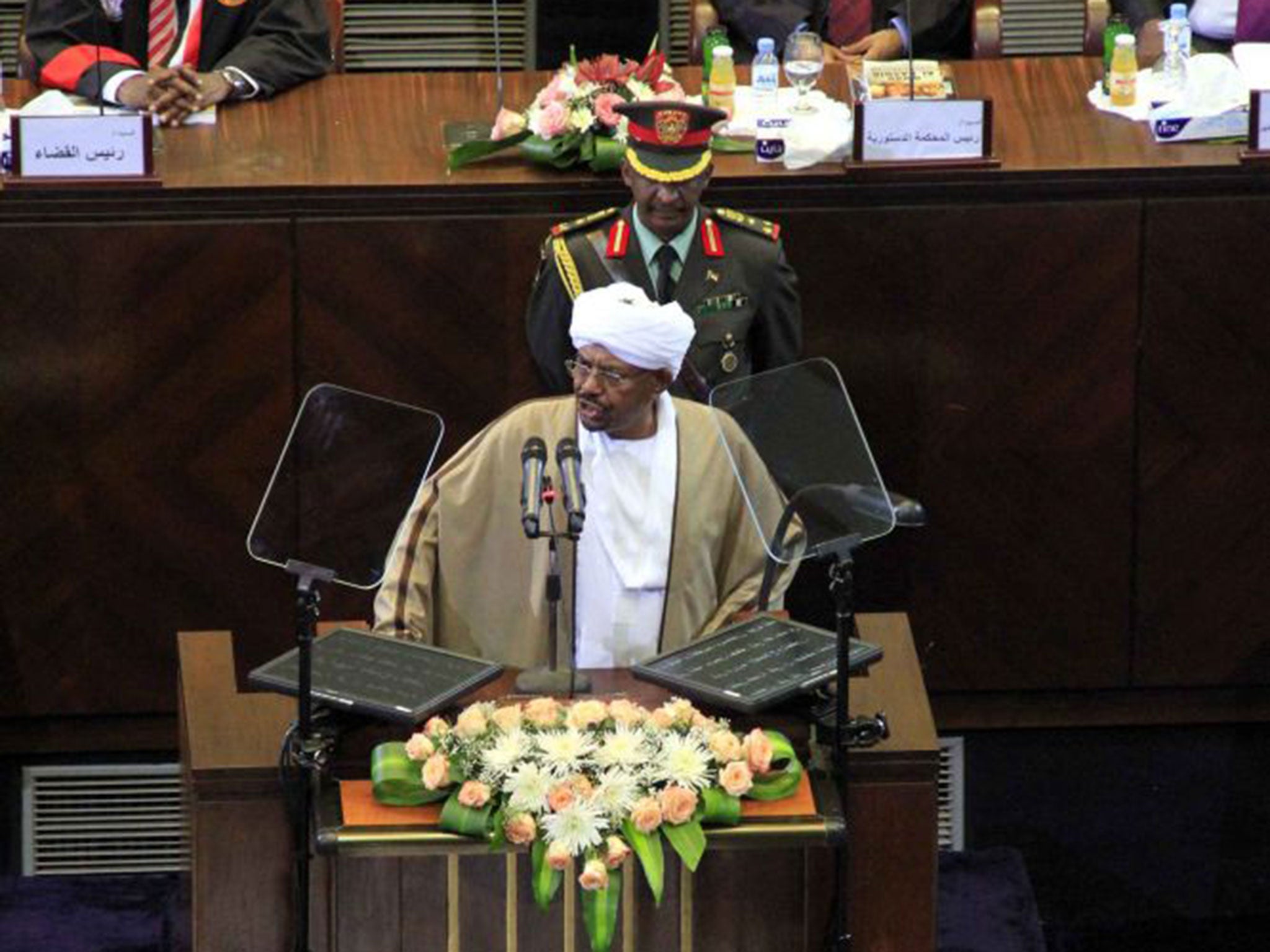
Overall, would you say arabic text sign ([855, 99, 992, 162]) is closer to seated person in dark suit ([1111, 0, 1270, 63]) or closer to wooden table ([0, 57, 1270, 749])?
wooden table ([0, 57, 1270, 749])

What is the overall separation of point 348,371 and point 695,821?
2.31 m

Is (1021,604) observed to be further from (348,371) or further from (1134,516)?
(348,371)

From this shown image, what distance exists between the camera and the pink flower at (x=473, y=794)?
4.50m

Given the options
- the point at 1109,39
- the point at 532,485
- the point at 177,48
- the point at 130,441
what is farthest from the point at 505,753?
the point at 1109,39

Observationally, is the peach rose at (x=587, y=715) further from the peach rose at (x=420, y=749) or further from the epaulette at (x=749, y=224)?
the epaulette at (x=749, y=224)

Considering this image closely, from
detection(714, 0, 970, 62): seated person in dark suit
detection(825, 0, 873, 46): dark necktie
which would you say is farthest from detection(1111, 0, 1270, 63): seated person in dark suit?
detection(825, 0, 873, 46): dark necktie

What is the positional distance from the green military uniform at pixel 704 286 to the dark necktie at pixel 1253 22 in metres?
1.58

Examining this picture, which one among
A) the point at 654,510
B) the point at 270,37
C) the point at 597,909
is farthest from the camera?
the point at 270,37

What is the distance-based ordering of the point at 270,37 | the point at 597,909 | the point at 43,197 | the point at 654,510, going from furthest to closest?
1. the point at 270,37
2. the point at 43,197
3. the point at 654,510
4. the point at 597,909

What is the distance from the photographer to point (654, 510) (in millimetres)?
5516

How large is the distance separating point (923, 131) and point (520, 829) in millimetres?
2582

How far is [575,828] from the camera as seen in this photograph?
448 centimetres

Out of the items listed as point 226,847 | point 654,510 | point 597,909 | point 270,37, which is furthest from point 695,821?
point 270,37

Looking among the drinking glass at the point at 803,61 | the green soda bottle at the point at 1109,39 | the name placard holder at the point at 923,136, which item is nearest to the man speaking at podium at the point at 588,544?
the name placard holder at the point at 923,136
